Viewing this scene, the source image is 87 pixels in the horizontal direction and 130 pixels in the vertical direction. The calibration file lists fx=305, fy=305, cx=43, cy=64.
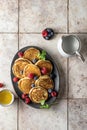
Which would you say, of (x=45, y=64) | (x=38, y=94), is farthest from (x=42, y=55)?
(x=38, y=94)

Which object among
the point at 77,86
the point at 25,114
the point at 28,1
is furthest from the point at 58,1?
the point at 25,114

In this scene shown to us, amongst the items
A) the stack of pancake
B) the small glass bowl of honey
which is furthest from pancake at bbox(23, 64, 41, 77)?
the small glass bowl of honey

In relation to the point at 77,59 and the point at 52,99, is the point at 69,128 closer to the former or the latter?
the point at 52,99

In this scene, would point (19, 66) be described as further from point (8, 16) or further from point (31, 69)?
point (8, 16)

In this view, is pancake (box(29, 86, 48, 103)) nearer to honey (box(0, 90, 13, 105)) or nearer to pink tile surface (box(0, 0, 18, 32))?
honey (box(0, 90, 13, 105))

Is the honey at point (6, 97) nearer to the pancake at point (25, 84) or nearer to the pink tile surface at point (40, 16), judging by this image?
the pancake at point (25, 84)

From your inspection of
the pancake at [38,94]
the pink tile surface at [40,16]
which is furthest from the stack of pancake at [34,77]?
the pink tile surface at [40,16]
